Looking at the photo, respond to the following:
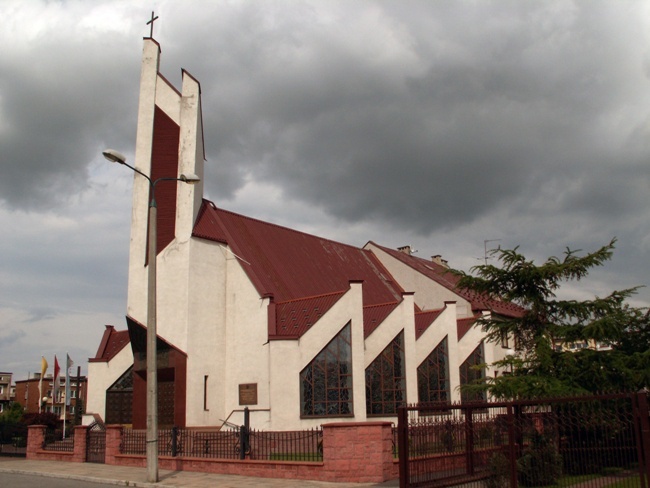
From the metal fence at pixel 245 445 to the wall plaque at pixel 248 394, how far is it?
4.32 m

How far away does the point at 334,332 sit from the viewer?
80.5 feet

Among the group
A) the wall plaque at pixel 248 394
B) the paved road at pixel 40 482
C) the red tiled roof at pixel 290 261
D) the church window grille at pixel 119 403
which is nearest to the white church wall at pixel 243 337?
the wall plaque at pixel 248 394

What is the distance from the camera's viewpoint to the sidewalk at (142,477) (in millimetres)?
14320

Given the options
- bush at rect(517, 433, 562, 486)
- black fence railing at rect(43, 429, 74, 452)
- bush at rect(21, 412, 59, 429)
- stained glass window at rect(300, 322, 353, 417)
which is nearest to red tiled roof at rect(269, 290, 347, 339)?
stained glass window at rect(300, 322, 353, 417)

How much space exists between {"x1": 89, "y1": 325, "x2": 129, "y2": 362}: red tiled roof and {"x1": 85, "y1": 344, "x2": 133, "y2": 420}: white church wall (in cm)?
20

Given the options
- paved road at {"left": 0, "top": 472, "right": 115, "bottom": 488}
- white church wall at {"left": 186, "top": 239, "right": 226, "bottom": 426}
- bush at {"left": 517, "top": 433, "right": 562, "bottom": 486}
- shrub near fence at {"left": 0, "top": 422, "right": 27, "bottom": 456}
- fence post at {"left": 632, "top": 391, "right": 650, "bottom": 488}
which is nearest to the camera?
fence post at {"left": 632, "top": 391, "right": 650, "bottom": 488}

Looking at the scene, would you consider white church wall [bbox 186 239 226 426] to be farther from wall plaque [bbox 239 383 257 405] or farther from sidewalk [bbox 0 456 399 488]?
sidewalk [bbox 0 456 399 488]

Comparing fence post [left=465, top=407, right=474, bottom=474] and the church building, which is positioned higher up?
the church building

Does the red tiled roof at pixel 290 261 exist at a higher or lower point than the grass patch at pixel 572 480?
higher

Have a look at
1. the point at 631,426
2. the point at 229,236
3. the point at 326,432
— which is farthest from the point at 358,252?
the point at 631,426

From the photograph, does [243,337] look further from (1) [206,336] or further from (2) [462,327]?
(2) [462,327]

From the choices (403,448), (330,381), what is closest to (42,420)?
(330,381)

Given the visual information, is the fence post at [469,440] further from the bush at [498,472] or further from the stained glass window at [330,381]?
the stained glass window at [330,381]

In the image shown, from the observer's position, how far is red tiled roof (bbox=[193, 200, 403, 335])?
91.7 ft
